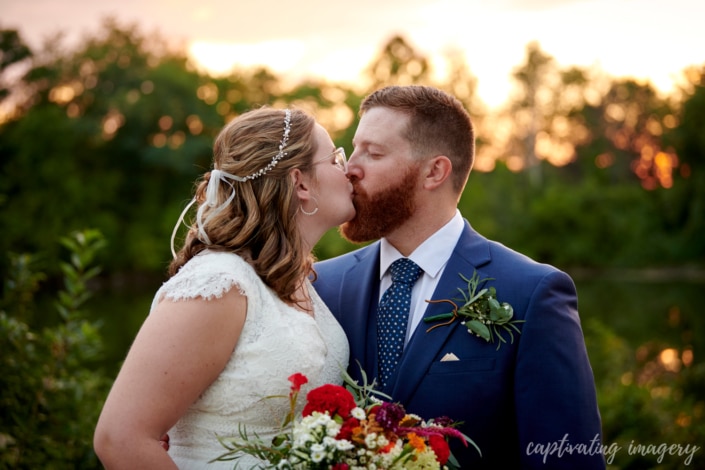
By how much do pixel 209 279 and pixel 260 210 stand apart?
55cm

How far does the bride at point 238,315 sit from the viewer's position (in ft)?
9.65

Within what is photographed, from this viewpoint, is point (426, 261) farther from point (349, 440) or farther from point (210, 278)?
point (349, 440)

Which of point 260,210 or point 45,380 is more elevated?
point 260,210

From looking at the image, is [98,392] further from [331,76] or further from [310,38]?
[331,76]

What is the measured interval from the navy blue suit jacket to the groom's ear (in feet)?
2.23

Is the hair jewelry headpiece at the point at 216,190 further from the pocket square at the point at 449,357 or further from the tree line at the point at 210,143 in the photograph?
the tree line at the point at 210,143

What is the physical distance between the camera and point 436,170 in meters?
4.33

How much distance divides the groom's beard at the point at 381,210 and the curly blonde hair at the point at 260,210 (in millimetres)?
592

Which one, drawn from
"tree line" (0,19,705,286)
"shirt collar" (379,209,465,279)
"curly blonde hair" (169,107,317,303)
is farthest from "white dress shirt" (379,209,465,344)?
"tree line" (0,19,705,286)

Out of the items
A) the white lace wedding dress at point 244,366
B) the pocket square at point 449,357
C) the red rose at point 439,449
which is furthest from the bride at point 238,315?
the red rose at point 439,449

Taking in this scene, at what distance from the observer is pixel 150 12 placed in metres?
40.5

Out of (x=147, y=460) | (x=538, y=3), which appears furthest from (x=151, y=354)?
A: (x=538, y=3)

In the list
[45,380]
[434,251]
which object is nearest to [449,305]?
[434,251]

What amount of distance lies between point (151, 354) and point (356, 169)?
1765 mm
